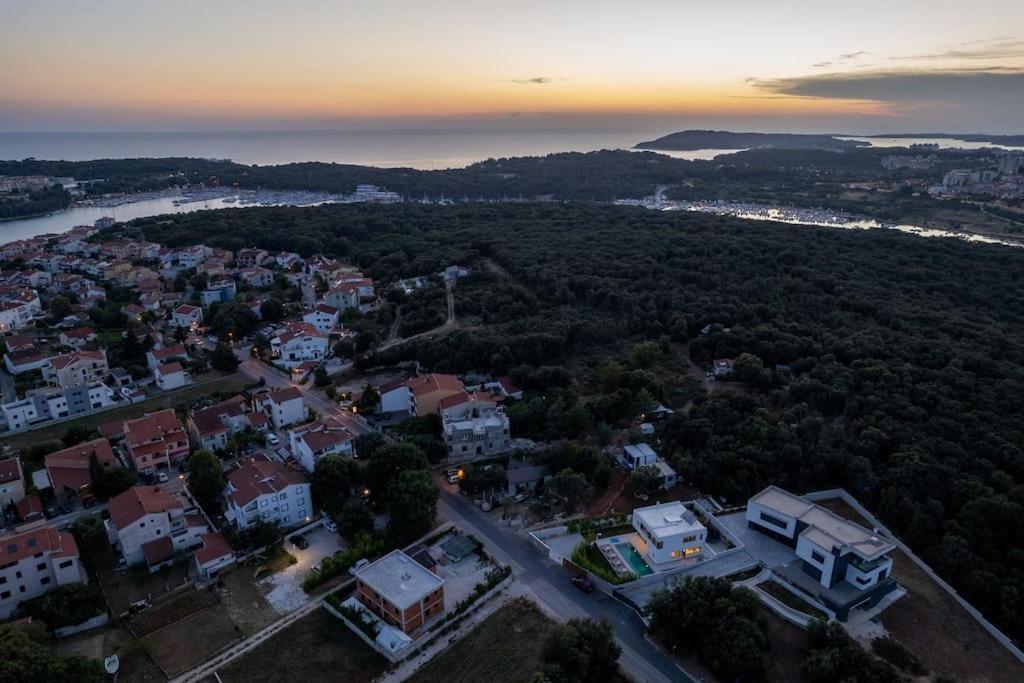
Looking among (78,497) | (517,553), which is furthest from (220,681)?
(78,497)

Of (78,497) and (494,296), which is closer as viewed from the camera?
(78,497)

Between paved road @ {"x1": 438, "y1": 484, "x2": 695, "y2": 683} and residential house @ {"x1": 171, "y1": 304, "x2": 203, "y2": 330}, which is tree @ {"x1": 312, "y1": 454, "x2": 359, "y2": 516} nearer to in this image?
paved road @ {"x1": 438, "y1": 484, "x2": 695, "y2": 683}

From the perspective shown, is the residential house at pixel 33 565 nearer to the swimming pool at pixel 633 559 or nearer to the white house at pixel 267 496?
the white house at pixel 267 496

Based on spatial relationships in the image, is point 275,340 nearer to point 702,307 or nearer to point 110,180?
point 702,307

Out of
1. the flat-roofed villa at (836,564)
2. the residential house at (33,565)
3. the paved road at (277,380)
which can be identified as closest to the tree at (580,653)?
the flat-roofed villa at (836,564)

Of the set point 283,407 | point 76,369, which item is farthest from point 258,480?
point 76,369

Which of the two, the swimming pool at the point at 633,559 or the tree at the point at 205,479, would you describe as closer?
the swimming pool at the point at 633,559
